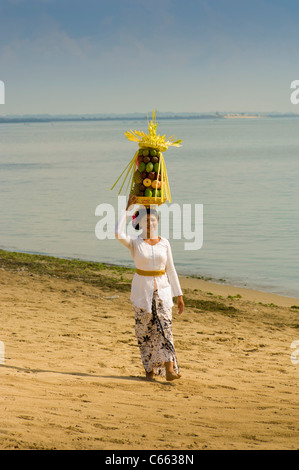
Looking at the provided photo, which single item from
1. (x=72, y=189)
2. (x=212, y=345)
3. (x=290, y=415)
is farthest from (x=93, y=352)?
(x=72, y=189)

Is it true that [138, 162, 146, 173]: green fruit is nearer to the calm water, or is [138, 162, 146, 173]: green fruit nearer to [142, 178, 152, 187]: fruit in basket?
[142, 178, 152, 187]: fruit in basket

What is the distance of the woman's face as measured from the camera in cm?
653

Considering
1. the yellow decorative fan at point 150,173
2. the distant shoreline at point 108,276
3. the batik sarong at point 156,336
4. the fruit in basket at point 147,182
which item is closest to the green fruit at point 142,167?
the yellow decorative fan at point 150,173

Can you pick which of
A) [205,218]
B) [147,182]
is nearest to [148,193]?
[147,182]

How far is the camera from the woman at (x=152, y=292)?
21.4 feet

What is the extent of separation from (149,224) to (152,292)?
652mm

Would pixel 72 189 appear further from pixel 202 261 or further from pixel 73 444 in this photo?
pixel 73 444

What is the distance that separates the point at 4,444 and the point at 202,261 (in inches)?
468

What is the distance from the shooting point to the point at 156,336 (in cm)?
663

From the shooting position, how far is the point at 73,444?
187 inches

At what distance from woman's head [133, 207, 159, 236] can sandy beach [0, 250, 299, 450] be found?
148 cm

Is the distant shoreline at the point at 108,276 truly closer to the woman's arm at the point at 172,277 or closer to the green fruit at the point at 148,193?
the woman's arm at the point at 172,277

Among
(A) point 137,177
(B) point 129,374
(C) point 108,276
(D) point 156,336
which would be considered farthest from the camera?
(C) point 108,276

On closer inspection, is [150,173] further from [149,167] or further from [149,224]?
[149,224]
